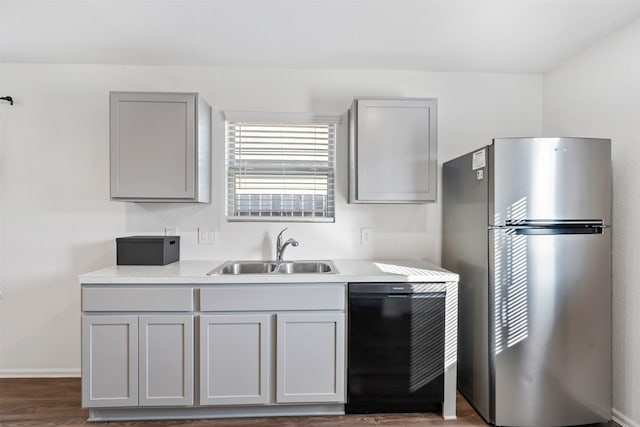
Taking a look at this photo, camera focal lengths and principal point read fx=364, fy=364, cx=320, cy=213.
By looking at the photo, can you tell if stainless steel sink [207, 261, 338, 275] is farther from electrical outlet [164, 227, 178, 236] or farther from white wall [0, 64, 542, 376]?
electrical outlet [164, 227, 178, 236]

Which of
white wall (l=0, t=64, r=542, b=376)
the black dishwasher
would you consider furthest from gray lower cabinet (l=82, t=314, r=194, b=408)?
the black dishwasher

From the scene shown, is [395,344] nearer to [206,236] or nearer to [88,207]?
[206,236]

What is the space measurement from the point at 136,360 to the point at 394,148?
2104 millimetres

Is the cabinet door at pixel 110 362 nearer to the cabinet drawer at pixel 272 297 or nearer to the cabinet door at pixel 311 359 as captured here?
the cabinet drawer at pixel 272 297

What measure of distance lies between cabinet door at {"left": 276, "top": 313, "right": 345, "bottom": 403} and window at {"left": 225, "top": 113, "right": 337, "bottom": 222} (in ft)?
2.93

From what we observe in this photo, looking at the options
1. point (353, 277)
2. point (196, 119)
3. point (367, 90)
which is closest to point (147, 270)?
point (196, 119)

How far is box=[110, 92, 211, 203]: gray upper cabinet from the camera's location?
241 cm

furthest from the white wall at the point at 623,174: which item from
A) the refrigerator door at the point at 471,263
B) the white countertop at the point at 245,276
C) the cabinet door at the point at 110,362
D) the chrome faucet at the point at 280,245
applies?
the cabinet door at the point at 110,362

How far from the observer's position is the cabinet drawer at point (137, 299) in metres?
2.12

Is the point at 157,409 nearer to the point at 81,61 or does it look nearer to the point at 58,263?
the point at 58,263

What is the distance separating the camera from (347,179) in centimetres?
285

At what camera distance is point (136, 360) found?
2133 millimetres

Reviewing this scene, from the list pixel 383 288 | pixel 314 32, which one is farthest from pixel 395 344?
pixel 314 32

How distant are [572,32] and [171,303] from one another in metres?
2.95
